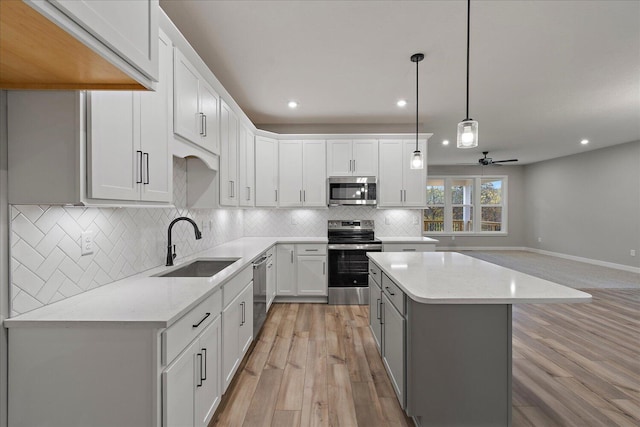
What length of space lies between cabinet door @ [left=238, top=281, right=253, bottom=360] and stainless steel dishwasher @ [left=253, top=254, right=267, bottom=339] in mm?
148

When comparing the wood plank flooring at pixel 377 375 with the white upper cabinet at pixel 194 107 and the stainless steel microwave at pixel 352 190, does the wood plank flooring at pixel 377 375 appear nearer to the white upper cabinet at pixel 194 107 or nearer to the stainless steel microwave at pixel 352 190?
the stainless steel microwave at pixel 352 190

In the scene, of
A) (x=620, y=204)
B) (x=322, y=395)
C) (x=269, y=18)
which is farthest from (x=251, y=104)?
(x=620, y=204)

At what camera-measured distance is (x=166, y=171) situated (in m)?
1.76

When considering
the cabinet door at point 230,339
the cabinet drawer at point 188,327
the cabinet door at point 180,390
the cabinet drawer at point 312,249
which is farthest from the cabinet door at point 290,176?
the cabinet door at point 180,390

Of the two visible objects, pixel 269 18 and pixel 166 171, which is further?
pixel 269 18

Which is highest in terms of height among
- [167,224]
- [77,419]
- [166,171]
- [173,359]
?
[166,171]

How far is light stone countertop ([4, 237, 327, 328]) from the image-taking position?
1169 millimetres

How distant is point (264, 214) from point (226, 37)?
8.82ft

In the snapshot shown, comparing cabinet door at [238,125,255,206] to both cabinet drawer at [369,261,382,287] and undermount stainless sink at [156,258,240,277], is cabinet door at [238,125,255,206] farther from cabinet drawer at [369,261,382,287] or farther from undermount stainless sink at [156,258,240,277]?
cabinet drawer at [369,261,382,287]

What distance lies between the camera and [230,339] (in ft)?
6.81

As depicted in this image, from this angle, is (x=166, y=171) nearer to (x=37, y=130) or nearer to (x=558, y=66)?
(x=37, y=130)

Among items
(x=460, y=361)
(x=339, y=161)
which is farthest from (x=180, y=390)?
(x=339, y=161)

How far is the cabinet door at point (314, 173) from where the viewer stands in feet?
14.6

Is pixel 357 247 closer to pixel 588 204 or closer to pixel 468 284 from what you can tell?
pixel 468 284
